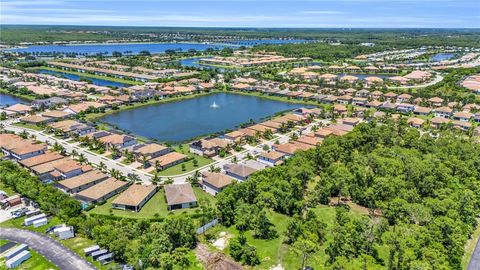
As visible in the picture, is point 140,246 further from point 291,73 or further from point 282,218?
point 291,73

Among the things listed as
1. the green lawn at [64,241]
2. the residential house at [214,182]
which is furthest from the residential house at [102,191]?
the residential house at [214,182]

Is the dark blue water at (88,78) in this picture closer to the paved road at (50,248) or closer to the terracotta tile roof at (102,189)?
the terracotta tile roof at (102,189)

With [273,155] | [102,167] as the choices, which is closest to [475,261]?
[273,155]

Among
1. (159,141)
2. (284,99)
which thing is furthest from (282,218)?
(284,99)

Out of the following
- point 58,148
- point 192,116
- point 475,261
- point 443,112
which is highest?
point 443,112

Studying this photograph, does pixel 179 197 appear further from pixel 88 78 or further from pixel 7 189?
pixel 88 78

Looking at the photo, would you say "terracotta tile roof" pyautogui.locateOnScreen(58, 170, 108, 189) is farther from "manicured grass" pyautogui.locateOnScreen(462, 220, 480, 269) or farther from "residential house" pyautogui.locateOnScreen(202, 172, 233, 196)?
"manicured grass" pyautogui.locateOnScreen(462, 220, 480, 269)
